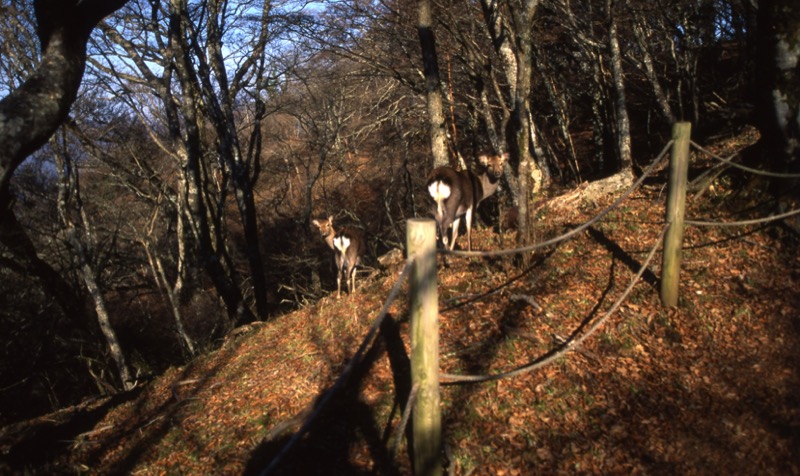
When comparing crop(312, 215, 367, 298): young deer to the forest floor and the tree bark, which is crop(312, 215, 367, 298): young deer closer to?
the forest floor

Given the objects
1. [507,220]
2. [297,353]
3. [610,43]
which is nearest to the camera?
[297,353]

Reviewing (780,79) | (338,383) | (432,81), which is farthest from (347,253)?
(780,79)

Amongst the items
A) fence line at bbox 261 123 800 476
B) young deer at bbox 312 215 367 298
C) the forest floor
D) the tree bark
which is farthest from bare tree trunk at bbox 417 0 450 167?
the tree bark

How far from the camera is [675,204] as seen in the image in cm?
489

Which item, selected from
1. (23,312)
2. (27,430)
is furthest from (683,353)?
(23,312)

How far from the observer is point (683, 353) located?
4633 millimetres

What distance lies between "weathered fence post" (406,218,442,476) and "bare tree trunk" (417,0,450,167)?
5551 mm

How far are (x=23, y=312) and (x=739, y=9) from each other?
16.1 metres

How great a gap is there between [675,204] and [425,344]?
319 centimetres

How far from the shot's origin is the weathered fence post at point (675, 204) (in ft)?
15.9

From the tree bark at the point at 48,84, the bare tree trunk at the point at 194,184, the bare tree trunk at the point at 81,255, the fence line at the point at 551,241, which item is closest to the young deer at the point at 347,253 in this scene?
the fence line at the point at 551,241

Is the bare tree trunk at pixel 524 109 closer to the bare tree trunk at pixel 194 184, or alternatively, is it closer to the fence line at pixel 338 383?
the fence line at pixel 338 383

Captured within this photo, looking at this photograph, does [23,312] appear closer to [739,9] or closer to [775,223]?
[775,223]

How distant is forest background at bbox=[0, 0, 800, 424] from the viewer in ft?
25.6
